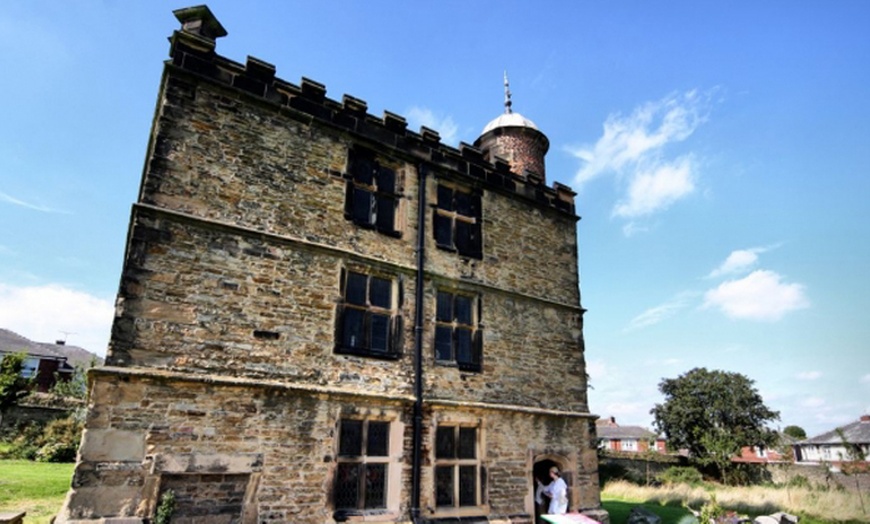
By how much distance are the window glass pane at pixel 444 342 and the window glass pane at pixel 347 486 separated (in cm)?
278

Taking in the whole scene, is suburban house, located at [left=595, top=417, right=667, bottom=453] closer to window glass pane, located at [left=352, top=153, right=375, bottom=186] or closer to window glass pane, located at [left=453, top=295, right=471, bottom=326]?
window glass pane, located at [left=453, top=295, right=471, bottom=326]

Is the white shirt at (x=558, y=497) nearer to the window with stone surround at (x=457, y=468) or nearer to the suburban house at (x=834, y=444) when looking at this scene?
the window with stone surround at (x=457, y=468)

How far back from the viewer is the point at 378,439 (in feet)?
29.8

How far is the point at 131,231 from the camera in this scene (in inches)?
303

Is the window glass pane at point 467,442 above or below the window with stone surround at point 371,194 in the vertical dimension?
below

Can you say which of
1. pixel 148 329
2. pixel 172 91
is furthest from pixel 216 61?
pixel 148 329

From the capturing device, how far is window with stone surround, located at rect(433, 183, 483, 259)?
37.1 ft

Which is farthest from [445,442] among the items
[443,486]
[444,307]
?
[444,307]

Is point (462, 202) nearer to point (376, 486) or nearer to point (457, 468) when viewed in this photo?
point (457, 468)

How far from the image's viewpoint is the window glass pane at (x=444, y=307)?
10628 mm

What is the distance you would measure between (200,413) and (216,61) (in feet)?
20.2

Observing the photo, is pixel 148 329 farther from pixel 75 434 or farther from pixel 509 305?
pixel 75 434

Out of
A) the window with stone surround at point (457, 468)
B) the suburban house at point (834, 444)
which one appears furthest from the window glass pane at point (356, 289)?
the suburban house at point (834, 444)

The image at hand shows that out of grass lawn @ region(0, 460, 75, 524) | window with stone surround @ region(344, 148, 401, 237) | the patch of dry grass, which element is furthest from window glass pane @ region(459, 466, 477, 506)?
the patch of dry grass
